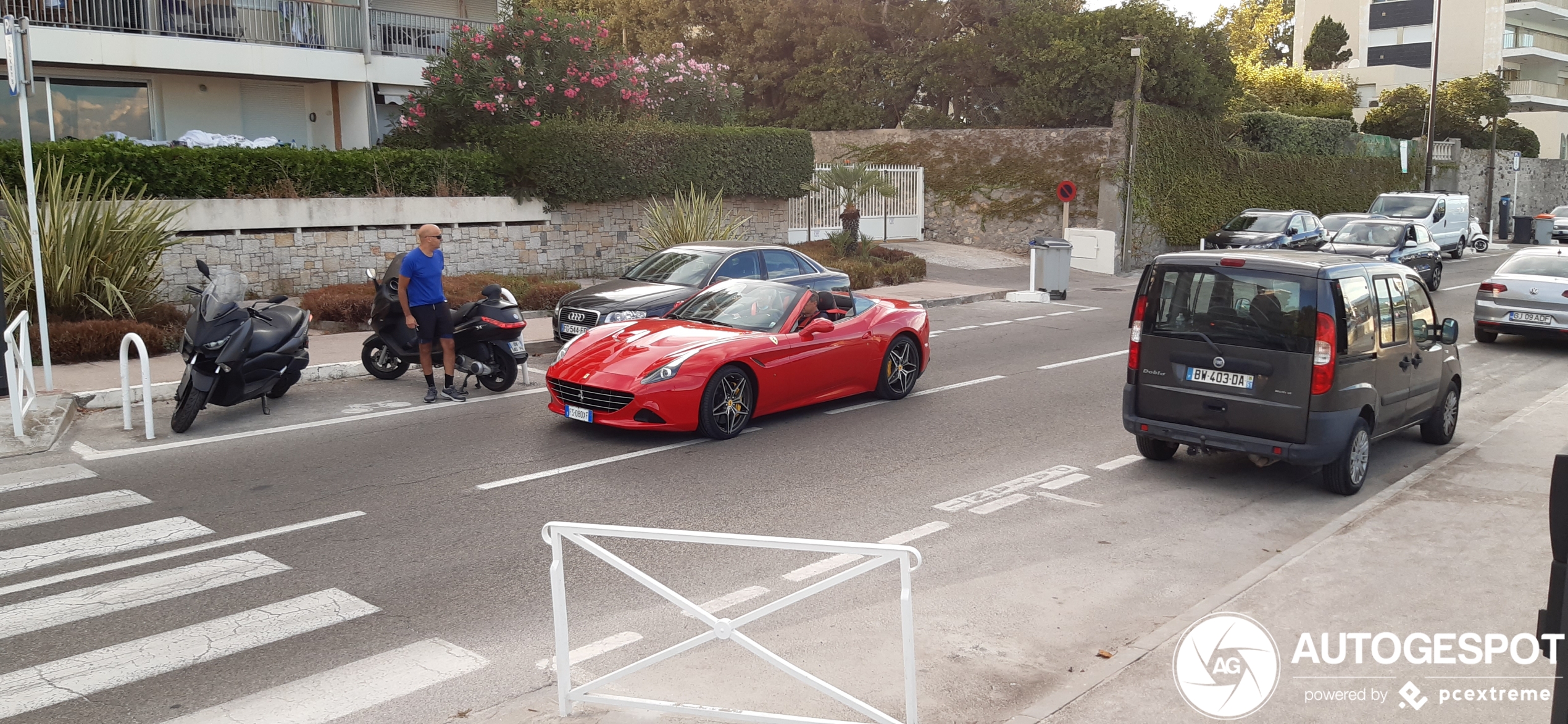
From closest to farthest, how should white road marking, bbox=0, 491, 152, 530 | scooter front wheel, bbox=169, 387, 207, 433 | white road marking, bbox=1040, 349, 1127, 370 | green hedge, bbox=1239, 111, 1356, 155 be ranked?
white road marking, bbox=0, 491, 152, 530, scooter front wheel, bbox=169, 387, 207, 433, white road marking, bbox=1040, 349, 1127, 370, green hedge, bbox=1239, 111, 1356, 155

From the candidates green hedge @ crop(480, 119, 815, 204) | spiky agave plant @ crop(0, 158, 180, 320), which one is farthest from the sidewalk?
green hedge @ crop(480, 119, 815, 204)

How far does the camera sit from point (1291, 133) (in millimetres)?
40875

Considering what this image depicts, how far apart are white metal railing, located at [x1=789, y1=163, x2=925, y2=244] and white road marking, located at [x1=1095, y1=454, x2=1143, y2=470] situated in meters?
17.6

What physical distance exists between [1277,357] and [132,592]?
7440mm

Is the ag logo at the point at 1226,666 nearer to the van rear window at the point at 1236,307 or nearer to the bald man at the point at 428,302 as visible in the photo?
the van rear window at the point at 1236,307

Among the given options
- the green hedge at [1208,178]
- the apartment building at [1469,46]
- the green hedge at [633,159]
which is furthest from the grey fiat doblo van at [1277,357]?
the apartment building at [1469,46]

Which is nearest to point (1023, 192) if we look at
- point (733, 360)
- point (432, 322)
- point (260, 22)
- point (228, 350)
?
point (260, 22)

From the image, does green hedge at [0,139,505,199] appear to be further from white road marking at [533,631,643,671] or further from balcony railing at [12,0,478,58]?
white road marking at [533,631,643,671]

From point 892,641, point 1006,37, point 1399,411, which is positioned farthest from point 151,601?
point 1006,37

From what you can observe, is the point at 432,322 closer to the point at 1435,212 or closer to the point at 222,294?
the point at 222,294

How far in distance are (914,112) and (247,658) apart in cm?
3371

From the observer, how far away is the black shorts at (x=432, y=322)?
453 inches

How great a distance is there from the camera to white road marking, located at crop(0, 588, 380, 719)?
5.05m

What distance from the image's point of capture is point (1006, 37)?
35625 millimetres
